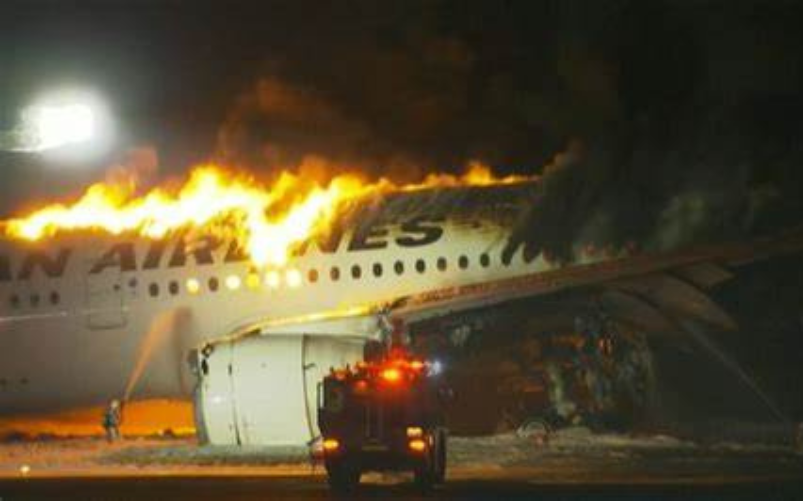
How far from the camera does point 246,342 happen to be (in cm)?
2370

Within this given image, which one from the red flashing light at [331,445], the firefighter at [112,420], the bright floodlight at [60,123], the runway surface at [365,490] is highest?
the bright floodlight at [60,123]

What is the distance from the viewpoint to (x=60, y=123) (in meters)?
37.2

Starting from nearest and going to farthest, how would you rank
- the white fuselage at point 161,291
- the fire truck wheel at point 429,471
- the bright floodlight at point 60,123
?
the fire truck wheel at point 429,471 < the white fuselage at point 161,291 < the bright floodlight at point 60,123

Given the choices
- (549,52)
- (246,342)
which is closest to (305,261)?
(246,342)

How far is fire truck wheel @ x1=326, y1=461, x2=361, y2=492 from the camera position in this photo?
19.4 metres

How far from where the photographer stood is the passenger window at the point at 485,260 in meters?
25.7

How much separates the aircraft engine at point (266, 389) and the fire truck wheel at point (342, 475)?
347 centimetres

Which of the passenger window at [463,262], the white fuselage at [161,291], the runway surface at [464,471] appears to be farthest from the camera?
the white fuselage at [161,291]

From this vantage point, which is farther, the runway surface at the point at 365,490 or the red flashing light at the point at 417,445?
the red flashing light at the point at 417,445

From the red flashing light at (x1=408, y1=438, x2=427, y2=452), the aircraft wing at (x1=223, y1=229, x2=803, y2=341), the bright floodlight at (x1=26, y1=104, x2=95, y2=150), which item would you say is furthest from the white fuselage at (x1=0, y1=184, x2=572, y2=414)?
the bright floodlight at (x1=26, y1=104, x2=95, y2=150)

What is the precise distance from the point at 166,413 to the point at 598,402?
9171mm

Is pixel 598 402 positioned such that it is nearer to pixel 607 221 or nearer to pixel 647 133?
pixel 607 221

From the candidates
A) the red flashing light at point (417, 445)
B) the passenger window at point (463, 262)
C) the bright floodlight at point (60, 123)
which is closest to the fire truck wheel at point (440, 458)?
the red flashing light at point (417, 445)

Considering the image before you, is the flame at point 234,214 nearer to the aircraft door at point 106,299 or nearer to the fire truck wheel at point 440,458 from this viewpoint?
the aircraft door at point 106,299
